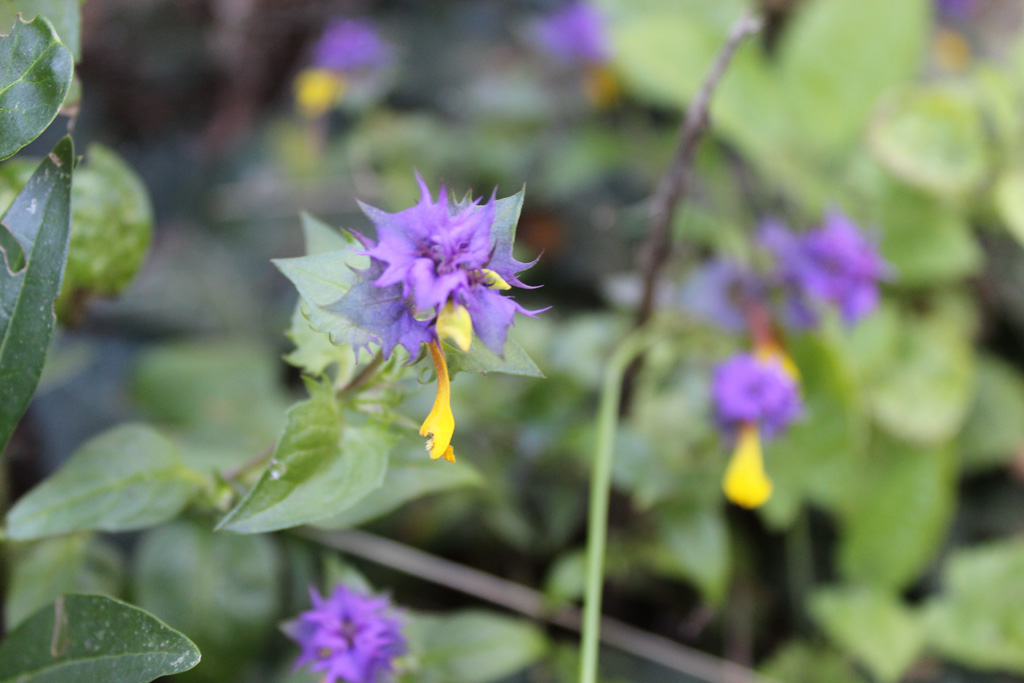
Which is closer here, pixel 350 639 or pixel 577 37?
pixel 350 639

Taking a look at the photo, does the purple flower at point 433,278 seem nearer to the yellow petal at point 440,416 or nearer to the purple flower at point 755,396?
the yellow petal at point 440,416

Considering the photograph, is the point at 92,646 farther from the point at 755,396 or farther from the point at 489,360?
the point at 755,396

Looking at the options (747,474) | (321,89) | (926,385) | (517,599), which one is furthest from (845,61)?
(517,599)

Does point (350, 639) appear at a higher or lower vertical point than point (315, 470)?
lower

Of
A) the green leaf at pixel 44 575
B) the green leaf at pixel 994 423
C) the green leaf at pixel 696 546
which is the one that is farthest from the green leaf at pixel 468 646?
the green leaf at pixel 994 423

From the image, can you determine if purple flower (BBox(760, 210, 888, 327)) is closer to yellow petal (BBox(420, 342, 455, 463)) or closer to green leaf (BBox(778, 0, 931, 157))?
green leaf (BBox(778, 0, 931, 157))

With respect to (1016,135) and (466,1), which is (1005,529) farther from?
(466,1)
